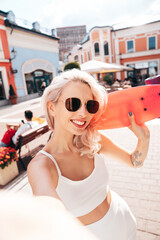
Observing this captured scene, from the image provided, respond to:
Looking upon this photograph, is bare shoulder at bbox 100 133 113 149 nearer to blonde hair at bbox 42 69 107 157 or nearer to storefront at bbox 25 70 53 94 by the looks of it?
blonde hair at bbox 42 69 107 157

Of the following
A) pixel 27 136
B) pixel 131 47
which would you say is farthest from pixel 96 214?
pixel 131 47

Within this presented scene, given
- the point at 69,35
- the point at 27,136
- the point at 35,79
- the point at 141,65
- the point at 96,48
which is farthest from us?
the point at 69,35

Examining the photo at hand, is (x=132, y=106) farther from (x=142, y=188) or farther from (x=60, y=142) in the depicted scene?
(x=142, y=188)

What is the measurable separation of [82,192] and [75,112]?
505 mm

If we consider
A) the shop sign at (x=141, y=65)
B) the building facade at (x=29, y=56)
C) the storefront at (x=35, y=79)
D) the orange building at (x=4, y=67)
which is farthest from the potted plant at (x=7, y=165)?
the shop sign at (x=141, y=65)

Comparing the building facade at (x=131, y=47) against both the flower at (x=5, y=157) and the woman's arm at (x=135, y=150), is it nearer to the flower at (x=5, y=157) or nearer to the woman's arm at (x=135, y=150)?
the flower at (x=5, y=157)

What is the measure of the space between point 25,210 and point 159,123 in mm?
6443

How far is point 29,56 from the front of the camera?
55.4 ft

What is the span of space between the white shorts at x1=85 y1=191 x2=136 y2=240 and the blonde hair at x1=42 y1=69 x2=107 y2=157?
40 centimetres

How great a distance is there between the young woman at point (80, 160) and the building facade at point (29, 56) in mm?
15334

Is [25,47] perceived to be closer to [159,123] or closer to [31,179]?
[159,123]

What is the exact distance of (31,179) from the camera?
0.90 m

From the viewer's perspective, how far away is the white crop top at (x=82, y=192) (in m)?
0.98

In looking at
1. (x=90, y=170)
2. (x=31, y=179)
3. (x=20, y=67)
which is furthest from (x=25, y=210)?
(x=20, y=67)
